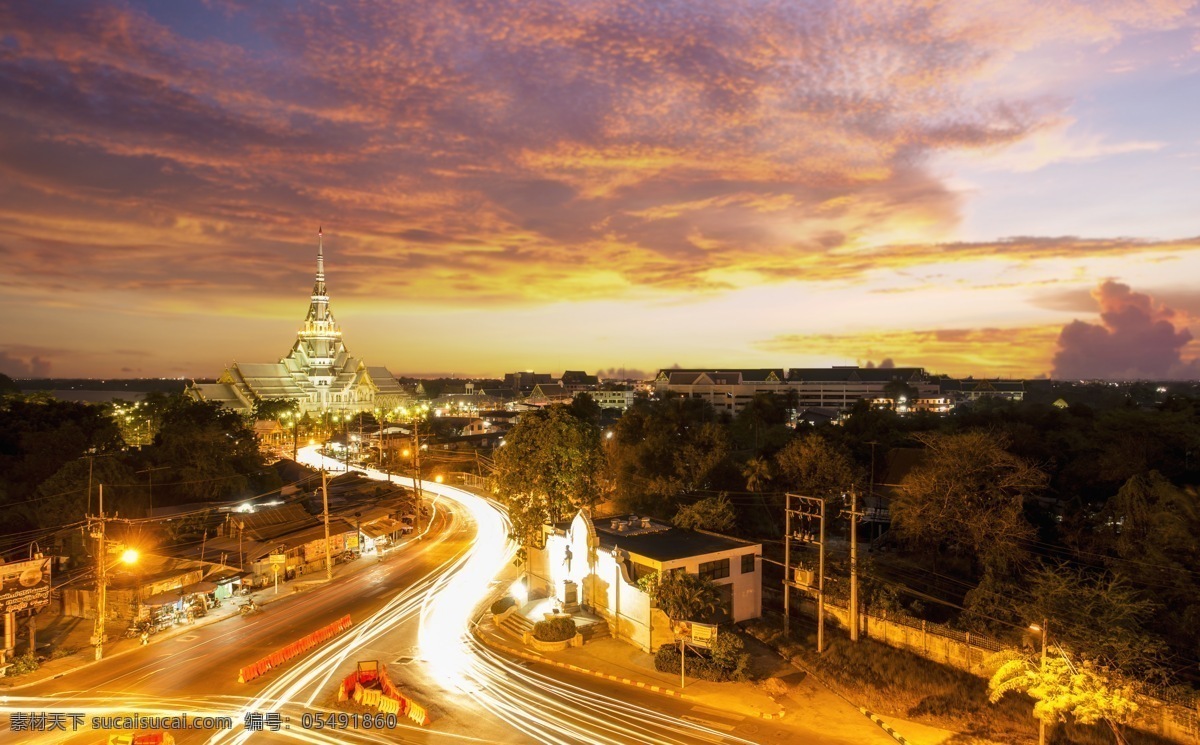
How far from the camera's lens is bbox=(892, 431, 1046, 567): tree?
30.1m

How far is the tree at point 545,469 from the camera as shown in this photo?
31.2 m

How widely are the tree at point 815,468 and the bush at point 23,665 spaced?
114 feet

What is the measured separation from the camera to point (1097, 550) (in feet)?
101

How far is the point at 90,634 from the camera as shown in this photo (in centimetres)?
2634

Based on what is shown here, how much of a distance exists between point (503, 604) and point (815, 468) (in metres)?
20.1

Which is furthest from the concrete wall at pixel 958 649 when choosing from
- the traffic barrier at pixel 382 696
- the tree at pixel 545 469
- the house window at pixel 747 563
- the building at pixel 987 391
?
the building at pixel 987 391

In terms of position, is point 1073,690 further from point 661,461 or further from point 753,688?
point 661,461

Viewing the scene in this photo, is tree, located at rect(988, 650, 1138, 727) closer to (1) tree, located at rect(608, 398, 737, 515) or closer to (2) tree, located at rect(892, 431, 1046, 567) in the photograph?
(2) tree, located at rect(892, 431, 1046, 567)

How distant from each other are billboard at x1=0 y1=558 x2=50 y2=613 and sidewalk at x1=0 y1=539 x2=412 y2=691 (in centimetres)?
217

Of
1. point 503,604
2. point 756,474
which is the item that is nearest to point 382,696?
point 503,604

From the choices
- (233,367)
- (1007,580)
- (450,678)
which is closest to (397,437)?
(233,367)

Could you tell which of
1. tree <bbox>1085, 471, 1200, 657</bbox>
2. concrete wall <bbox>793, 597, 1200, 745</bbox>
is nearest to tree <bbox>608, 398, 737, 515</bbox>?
concrete wall <bbox>793, 597, 1200, 745</bbox>

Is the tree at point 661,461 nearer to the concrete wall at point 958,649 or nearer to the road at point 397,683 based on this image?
the concrete wall at point 958,649

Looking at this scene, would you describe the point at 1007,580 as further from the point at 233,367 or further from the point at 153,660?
the point at 233,367
